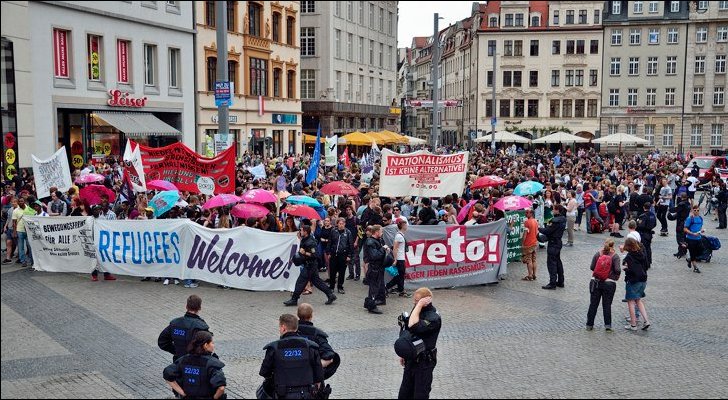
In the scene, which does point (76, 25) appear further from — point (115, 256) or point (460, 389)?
point (115, 256)

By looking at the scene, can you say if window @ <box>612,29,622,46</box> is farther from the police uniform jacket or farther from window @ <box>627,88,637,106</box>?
the police uniform jacket

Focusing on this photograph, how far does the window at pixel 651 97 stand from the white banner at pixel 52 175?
6246 cm

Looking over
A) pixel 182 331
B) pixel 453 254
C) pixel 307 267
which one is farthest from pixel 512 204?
pixel 182 331

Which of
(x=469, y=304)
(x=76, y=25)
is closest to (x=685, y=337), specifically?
(x=469, y=304)

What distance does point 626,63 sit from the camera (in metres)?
68.2

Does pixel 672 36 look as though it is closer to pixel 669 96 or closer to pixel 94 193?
pixel 669 96

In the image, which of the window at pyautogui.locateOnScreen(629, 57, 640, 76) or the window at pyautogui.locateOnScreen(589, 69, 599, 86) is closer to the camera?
the window at pyautogui.locateOnScreen(629, 57, 640, 76)

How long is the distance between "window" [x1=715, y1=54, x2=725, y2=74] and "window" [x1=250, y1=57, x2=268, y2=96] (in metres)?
45.1

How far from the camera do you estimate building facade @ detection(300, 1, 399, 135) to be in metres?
56.1

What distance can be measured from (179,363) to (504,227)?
32.8 ft

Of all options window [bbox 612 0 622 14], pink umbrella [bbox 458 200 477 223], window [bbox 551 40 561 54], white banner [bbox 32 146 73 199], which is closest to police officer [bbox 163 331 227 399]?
pink umbrella [bbox 458 200 477 223]

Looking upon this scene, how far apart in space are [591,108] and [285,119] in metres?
35.8

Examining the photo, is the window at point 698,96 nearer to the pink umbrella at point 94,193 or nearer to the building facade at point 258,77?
A: the building facade at point 258,77

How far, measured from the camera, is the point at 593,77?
69.0 m
